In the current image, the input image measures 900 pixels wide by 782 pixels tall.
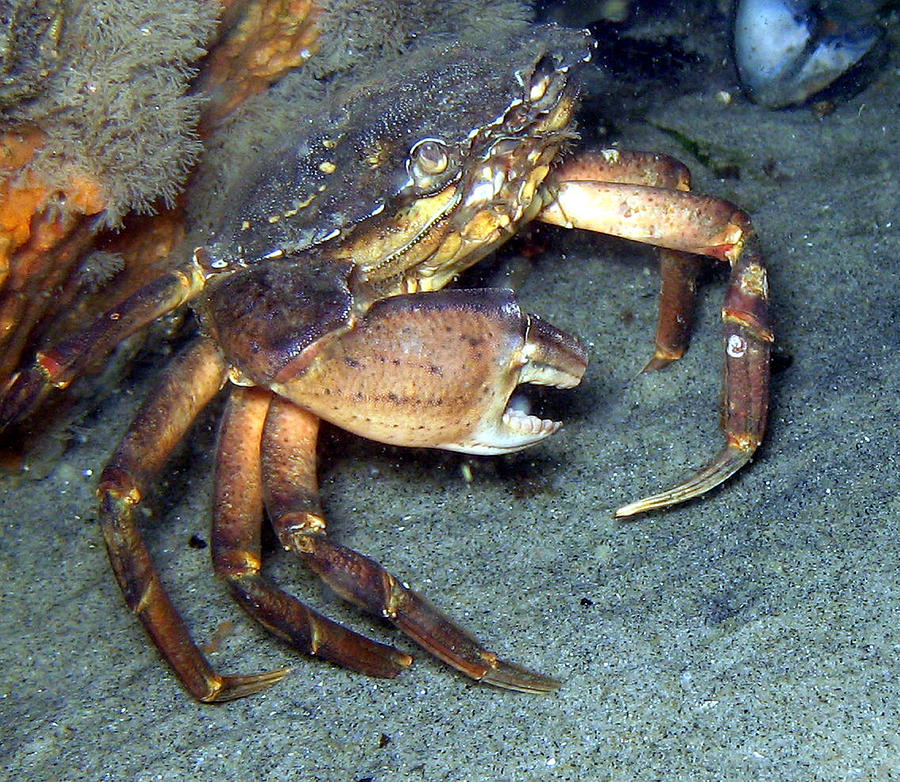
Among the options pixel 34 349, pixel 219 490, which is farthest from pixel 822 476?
pixel 34 349

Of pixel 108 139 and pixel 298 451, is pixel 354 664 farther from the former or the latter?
pixel 108 139

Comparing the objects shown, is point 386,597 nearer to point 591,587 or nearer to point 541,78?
point 591,587

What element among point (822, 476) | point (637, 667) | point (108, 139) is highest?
point (108, 139)

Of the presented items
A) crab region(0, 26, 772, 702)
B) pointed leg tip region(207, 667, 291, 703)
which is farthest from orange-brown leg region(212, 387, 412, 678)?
pointed leg tip region(207, 667, 291, 703)

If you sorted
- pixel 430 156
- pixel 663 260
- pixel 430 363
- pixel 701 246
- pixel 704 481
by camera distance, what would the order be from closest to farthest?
1. pixel 430 363
2. pixel 430 156
3. pixel 704 481
4. pixel 701 246
5. pixel 663 260

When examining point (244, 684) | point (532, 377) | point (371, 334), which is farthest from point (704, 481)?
point (244, 684)

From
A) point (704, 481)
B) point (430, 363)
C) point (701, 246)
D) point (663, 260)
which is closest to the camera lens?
point (430, 363)
